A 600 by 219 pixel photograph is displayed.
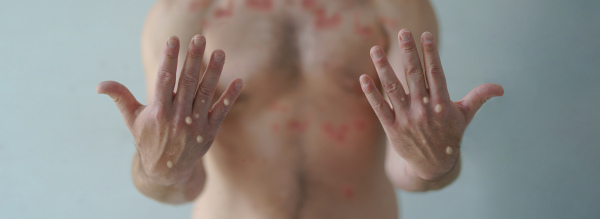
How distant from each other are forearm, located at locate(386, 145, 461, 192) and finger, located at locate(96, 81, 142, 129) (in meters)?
0.28

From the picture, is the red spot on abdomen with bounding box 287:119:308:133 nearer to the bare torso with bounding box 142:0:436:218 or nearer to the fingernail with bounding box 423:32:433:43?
the bare torso with bounding box 142:0:436:218

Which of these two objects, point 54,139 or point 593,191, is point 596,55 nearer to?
point 593,191

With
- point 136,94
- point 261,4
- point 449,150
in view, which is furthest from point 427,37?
point 136,94

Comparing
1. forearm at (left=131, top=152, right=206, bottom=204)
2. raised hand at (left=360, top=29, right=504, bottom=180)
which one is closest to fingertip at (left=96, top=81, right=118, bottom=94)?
forearm at (left=131, top=152, right=206, bottom=204)

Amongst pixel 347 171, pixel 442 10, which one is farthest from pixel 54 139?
pixel 442 10

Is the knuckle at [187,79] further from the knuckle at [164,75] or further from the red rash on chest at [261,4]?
the red rash on chest at [261,4]

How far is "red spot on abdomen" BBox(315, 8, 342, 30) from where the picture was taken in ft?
1.82

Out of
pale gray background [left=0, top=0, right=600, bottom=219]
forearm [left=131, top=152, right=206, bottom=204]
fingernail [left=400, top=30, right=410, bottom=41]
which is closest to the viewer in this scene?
fingernail [left=400, top=30, right=410, bottom=41]

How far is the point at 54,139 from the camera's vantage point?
718mm

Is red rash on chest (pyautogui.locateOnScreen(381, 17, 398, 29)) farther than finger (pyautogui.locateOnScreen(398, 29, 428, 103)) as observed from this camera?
Yes

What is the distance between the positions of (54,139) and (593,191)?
83 cm

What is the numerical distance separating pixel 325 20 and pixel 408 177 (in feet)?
0.65

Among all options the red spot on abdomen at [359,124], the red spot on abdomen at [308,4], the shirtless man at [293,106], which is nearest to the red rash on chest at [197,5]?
the shirtless man at [293,106]

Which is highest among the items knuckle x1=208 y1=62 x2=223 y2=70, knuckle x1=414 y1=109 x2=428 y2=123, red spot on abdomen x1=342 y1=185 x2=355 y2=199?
knuckle x1=208 y1=62 x2=223 y2=70
